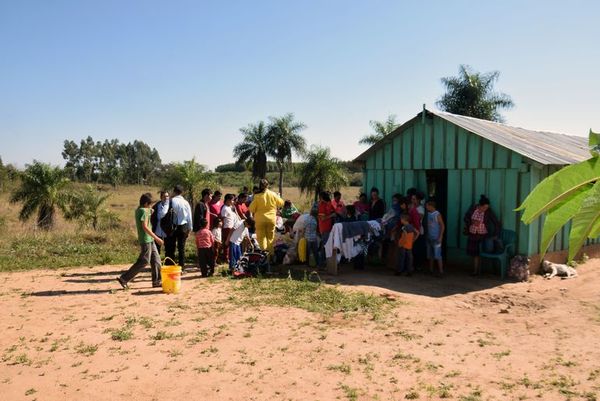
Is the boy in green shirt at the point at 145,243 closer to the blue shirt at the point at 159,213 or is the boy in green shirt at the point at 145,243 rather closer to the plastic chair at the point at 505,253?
the blue shirt at the point at 159,213

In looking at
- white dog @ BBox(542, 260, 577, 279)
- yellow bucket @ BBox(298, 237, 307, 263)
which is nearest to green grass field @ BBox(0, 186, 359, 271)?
yellow bucket @ BBox(298, 237, 307, 263)

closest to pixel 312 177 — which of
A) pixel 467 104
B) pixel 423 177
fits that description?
pixel 467 104

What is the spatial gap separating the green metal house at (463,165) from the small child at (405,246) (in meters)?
1.45

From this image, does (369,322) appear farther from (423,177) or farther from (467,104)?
(467,104)

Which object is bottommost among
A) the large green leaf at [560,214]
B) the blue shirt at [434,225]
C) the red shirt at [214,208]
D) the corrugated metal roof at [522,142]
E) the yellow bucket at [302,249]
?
the yellow bucket at [302,249]

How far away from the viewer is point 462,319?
6.97 meters

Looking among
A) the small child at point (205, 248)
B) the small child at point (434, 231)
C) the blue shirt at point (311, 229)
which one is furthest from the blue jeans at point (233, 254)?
the small child at point (434, 231)

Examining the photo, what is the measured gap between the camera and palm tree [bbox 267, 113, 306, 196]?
31562 mm

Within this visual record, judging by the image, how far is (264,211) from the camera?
9570 mm

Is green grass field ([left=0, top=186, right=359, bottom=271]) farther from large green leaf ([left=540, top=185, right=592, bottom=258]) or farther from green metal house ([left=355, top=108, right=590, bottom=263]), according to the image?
large green leaf ([left=540, top=185, right=592, bottom=258])

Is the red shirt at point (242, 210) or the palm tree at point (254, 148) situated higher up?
the palm tree at point (254, 148)

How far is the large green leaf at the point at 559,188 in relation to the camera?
3.64 feet

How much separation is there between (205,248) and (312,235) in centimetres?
240

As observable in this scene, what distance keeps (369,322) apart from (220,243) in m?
4.51
